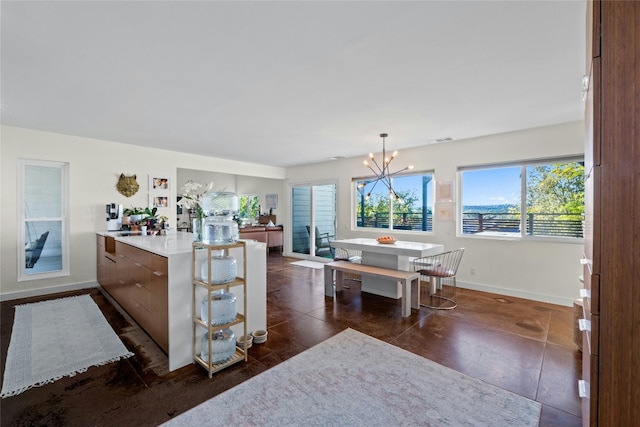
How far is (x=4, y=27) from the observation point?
6.14 feet

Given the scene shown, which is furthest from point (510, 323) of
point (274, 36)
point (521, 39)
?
point (274, 36)

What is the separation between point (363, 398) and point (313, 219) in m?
5.69

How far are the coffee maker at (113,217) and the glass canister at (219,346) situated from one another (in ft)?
11.4

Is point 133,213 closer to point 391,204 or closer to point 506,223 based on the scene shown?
point 391,204

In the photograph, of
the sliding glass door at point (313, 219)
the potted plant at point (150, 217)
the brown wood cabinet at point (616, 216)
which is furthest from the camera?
the sliding glass door at point (313, 219)

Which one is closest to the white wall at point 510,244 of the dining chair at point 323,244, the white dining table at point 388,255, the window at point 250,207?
the white dining table at point 388,255

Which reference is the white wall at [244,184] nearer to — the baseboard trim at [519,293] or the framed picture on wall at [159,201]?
the framed picture on wall at [159,201]

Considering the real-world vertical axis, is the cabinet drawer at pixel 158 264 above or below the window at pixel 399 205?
below

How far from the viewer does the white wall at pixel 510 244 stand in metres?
3.93

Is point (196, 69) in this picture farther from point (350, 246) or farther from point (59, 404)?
point (350, 246)

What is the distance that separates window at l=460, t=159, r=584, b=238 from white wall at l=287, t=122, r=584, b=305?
0.57 ft

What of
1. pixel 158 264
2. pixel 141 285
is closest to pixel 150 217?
pixel 141 285

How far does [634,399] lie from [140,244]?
3529 millimetres

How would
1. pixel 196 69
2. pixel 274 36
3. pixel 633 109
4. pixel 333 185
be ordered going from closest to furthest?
pixel 633 109, pixel 274 36, pixel 196 69, pixel 333 185
